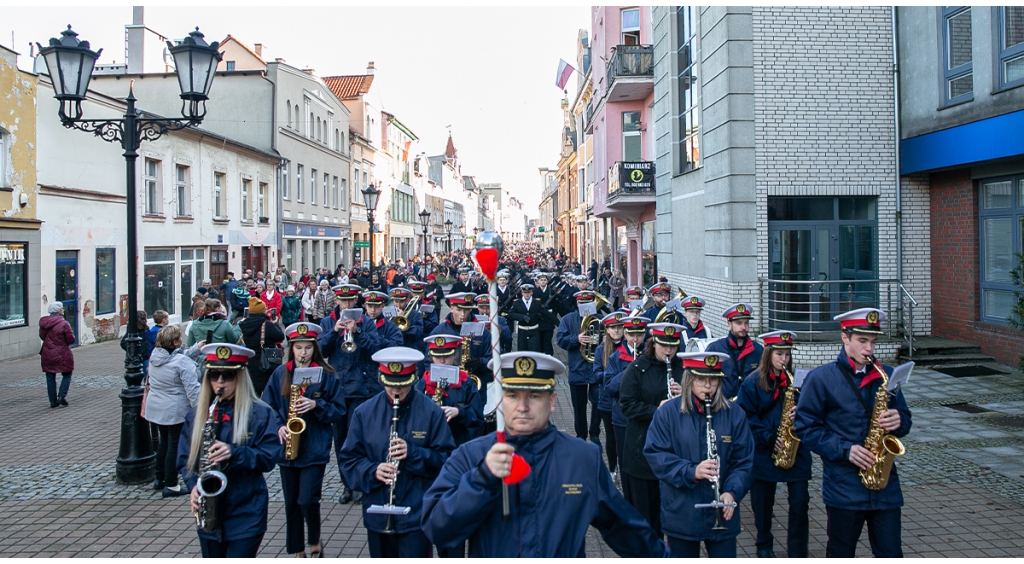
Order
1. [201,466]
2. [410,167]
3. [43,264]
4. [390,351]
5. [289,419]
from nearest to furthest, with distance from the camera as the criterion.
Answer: [201,466], [390,351], [289,419], [43,264], [410,167]

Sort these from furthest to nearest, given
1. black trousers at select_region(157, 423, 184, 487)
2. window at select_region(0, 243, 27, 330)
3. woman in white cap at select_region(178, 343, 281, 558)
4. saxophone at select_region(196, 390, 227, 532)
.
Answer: window at select_region(0, 243, 27, 330), black trousers at select_region(157, 423, 184, 487), woman in white cap at select_region(178, 343, 281, 558), saxophone at select_region(196, 390, 227, 532)

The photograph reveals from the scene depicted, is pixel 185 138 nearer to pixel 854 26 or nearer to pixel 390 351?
pixel 854 26

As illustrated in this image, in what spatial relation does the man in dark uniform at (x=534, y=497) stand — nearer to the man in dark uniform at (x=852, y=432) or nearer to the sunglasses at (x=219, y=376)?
the sunglasses at (x=219, y=376)

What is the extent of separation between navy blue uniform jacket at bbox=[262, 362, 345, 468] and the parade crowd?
0.06 feet

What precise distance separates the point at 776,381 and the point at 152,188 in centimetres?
2119

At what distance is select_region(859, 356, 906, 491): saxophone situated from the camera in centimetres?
460

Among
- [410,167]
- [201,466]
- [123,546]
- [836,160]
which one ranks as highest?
[410,167]

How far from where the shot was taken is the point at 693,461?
4.45 meters

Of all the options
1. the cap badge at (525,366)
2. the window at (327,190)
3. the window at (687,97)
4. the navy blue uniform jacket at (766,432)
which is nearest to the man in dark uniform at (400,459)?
the cap badge at (525,366)

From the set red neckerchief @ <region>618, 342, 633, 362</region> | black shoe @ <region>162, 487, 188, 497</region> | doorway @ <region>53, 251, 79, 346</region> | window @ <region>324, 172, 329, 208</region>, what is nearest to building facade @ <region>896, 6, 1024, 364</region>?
red neckerchief @ <region>618, 342, 633, 362</region>

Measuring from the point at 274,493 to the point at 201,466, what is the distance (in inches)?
133

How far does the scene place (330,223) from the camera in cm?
3988

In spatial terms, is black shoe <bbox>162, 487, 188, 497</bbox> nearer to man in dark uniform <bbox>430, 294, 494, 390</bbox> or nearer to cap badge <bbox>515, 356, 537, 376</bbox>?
man in dark uniform <bbox>430, 294, 494, 390</bbox>

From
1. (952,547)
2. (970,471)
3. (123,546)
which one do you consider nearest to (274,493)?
(123,546)
